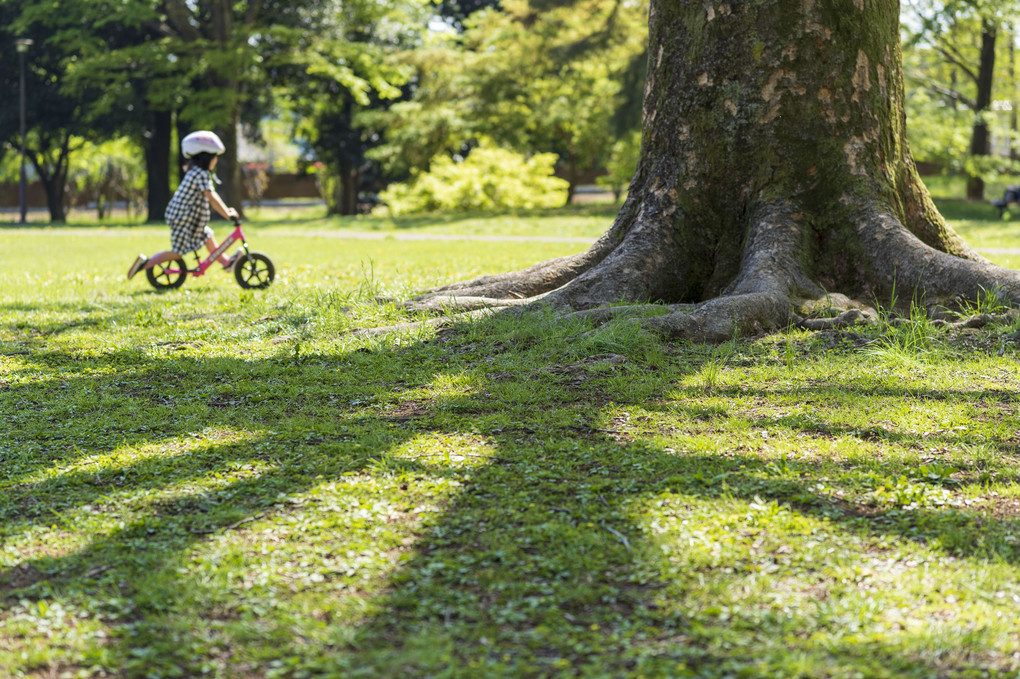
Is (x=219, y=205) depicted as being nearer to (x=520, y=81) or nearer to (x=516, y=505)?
(x=516, y=505)

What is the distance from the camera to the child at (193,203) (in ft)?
33.1

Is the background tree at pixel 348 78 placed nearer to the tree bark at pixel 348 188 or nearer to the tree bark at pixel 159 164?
the tree bark at pixel 348 188

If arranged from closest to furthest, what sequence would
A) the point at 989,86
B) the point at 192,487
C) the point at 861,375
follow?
the point at 192,487, the point at 861,375, the point at 989,86

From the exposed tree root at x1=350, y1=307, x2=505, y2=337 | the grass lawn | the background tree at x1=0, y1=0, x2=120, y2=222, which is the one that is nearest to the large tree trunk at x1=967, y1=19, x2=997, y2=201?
the exposed tree root at x1=350, y1=307, x2=505, y2=337

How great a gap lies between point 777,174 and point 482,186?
22.6 m

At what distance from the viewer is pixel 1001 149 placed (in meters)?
56.3

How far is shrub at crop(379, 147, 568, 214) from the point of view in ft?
96.9

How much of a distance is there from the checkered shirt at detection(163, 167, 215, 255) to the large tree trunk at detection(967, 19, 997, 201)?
71.8 feet

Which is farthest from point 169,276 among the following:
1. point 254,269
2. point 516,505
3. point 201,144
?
point 516,505

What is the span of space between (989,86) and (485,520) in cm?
2850

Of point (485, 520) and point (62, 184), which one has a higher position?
point (62, 184)

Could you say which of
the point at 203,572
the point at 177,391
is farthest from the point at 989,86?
the point at 203,572

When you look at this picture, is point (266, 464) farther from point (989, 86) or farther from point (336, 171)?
point (336, 171)

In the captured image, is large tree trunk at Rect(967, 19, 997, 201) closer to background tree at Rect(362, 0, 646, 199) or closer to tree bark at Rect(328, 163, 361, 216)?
background tree at Rect(362, 0, 646, 199)
